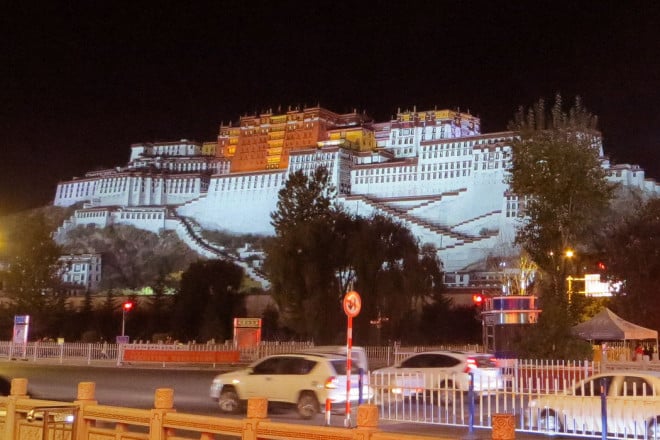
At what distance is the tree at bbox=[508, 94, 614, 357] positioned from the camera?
32.4 m

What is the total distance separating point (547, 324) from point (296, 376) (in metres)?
10.2

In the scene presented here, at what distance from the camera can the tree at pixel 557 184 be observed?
32.4 m

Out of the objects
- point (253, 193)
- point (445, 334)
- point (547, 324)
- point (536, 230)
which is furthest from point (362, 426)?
point (253, 193)

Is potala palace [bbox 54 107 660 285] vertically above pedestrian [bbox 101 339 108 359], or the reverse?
potala palace [bbox 54 107 660 285]

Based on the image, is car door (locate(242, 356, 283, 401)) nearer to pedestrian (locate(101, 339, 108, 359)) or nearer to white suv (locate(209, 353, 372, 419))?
white suv (locate(209, 353, 372, 419))

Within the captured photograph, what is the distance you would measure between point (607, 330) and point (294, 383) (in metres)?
16.9

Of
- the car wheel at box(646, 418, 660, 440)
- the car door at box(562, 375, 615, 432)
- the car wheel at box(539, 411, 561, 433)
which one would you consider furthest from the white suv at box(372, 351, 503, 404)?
the car wheel at box(646, 418, 660, 440)

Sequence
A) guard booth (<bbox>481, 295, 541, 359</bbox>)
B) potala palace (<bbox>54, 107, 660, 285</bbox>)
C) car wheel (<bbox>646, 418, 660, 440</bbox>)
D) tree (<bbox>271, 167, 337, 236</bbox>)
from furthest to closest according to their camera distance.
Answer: potala palace (<bbox>54, 107, 660, 285</bbox>), tree (<bbox>271, 167, 337, 236</bbox>), guard booth (<bbox>481, 295, 541, 359</bbox>), car wheel (<bbox>646, 418, 660, 440</bbox>)

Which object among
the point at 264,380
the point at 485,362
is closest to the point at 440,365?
the point at 485,362

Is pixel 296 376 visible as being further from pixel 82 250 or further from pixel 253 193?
pixel 82 250

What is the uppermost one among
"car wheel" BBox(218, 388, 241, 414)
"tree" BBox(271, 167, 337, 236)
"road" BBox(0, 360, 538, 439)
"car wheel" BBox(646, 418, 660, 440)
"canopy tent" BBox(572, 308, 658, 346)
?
"tree" BBox(271, 167, 337, 236)

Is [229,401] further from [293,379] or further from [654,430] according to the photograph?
[654,430]

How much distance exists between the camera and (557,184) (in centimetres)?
3250

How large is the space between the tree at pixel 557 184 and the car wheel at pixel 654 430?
63.2 ft
